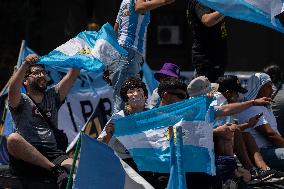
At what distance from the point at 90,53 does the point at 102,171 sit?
1531 mm

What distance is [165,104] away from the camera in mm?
6508

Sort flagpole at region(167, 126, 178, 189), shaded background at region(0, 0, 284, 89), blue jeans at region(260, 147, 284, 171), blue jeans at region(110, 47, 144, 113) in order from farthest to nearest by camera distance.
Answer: shaded background at region(0, 0, 284, 89) < blue jeans at region(110, 47, 144, 113) < blue jeans at region(260, 147, 284, 171) < flagpole at region(167, 126, 178, 189)

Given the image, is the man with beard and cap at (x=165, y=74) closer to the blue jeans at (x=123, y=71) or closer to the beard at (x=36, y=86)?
the blue jeans at (x=123, y=71)

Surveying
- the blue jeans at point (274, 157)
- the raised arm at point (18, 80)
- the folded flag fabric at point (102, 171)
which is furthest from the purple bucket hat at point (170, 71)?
the folded flag fabric at point (102, 171)

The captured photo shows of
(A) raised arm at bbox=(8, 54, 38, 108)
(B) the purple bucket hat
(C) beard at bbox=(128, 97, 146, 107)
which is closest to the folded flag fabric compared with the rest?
(C) beard at bbox=(128, 97, 146, 107)

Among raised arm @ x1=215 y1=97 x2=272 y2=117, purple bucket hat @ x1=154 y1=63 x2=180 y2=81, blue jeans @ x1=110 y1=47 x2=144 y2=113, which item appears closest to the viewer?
raised arm @ x1=215 y1=97 x2=272 y2=117

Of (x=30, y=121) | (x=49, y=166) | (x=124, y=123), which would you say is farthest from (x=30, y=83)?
(x=124, y=123)

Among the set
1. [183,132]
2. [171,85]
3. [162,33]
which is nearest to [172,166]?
[183,132]

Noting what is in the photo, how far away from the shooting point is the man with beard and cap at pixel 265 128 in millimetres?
7210

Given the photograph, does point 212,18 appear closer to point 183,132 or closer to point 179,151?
point 183,132

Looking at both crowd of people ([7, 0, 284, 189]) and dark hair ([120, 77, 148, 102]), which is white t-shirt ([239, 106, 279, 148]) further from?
dark hair ([120, 77, 148, 102])

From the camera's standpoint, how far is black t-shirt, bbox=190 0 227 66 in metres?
7.21

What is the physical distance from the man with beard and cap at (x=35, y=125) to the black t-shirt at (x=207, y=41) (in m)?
1.20

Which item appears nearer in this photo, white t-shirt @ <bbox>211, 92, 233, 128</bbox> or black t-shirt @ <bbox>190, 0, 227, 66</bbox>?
white t-shirt @ <bbox>211, 92, 233, 128</bbox>
